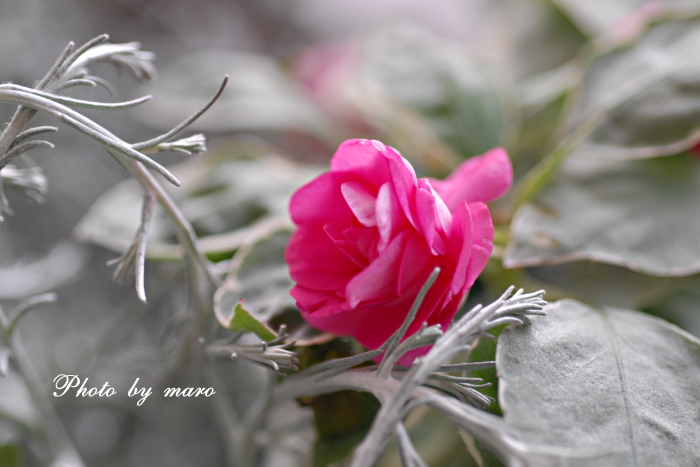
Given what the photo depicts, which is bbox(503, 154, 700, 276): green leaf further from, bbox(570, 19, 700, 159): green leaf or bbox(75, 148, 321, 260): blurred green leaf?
bbox(75, 148, 321, 260): blurred green leaf

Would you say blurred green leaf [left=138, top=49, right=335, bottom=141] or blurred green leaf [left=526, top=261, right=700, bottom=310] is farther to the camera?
blurred green leaf [left=138, top=49, right=335, bottom=141]

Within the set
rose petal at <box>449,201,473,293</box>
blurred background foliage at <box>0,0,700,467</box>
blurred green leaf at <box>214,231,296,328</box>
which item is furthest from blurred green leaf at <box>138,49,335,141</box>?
rose petal at <box>449,201,473,293</box>

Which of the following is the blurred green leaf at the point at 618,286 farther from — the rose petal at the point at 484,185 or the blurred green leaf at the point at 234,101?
the blurred green leaf at the point at 234,101

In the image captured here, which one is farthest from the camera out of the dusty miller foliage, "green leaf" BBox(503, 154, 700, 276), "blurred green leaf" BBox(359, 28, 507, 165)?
"blurred green leaf" BBox(359, 28, 507, 165)

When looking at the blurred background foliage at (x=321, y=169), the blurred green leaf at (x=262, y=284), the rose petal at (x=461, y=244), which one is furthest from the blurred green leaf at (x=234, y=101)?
the rose petal at (x=461, y=244)

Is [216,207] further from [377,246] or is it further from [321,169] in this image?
[377,246]

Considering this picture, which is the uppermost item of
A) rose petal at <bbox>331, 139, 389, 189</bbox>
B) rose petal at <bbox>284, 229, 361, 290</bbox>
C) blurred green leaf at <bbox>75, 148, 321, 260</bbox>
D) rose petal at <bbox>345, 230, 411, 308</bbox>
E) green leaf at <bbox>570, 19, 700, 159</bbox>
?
green leaf at <bbox>570, 19, 700, 159</bbox>

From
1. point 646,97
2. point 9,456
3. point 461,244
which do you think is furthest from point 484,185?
point 9,456
